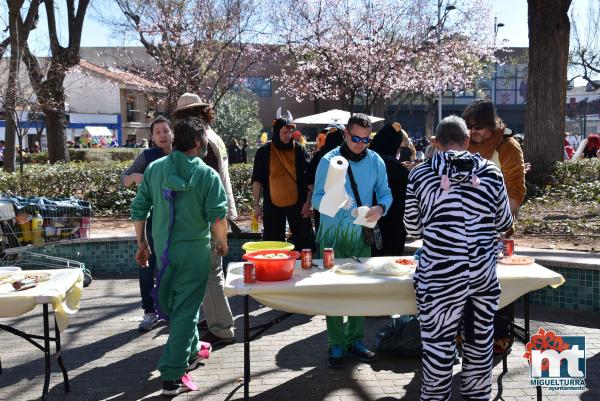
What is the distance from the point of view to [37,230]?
6.45m

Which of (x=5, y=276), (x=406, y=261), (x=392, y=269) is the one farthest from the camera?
(x=406, y=261)

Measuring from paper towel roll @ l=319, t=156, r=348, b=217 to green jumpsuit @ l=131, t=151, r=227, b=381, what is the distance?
0.73 meters

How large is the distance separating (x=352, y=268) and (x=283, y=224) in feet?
6.71

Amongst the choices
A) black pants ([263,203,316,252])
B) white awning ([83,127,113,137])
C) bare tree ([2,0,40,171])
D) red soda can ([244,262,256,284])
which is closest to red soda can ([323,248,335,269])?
red soda can ([244,262,256,284])

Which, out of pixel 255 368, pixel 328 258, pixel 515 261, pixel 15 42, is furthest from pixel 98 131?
pixel 515 261

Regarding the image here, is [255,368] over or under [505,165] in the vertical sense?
under

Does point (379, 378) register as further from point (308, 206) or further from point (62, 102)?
point (62, 102)

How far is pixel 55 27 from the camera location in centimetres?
1520

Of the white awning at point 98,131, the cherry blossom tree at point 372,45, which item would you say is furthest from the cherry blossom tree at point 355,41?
the white awning at point 98,131

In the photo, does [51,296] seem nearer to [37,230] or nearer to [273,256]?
[273,256]

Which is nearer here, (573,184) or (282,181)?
(282,181)

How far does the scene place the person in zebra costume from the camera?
3014 millimetres

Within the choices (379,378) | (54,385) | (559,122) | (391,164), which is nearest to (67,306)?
(54,385)

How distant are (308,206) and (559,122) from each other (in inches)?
318
